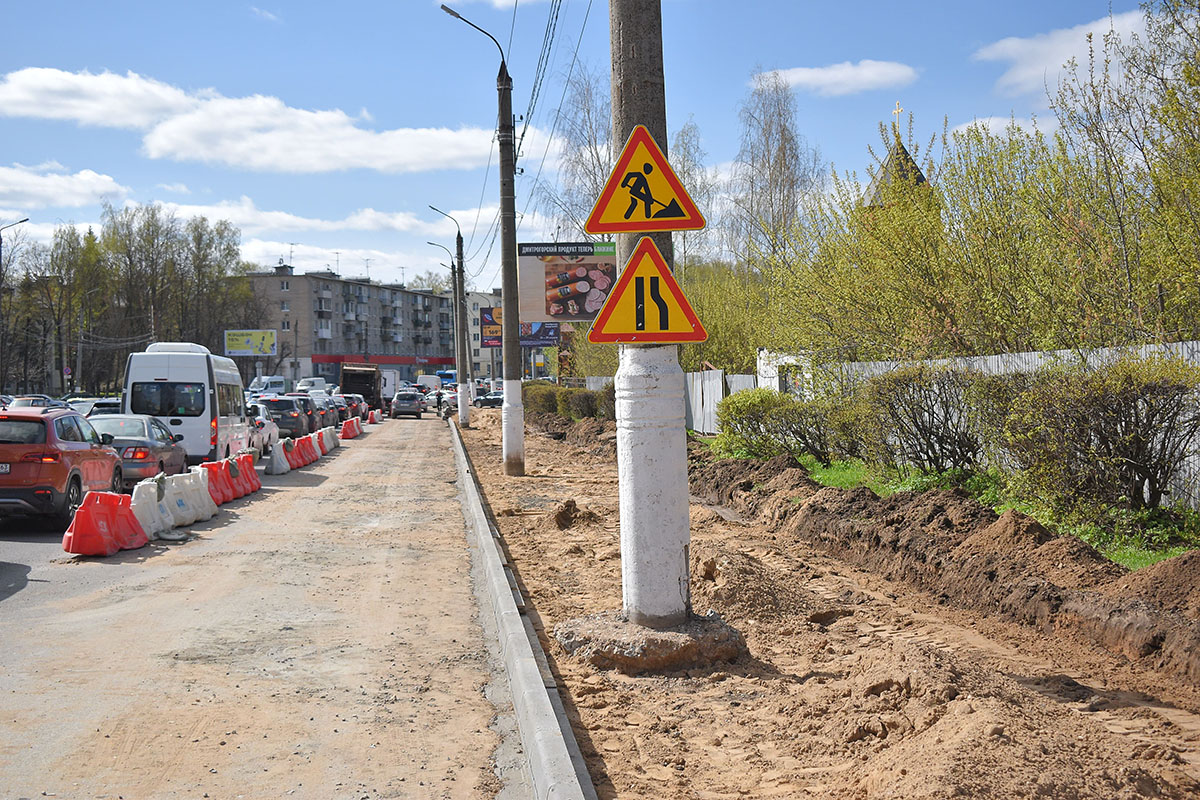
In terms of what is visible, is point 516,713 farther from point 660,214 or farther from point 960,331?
point 960,331

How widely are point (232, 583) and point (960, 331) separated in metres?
8.96

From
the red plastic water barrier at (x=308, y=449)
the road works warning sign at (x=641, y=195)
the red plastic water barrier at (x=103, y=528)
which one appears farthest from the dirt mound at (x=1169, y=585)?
the red plastic water barrier at (x=308, y=449)

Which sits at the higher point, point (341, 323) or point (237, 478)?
point (341, 323)

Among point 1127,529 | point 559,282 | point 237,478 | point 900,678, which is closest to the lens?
point 900,678

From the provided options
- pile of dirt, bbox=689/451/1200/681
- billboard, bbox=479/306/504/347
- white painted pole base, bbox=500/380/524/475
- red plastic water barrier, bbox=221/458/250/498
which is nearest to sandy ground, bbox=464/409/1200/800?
pile of dirt, bbox=689/451/1200/681

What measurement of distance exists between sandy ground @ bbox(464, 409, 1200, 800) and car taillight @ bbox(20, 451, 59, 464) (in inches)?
264

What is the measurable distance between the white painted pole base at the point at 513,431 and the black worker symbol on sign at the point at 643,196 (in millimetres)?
14790

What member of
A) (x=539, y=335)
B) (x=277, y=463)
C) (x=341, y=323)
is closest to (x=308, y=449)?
(x=277, y=463)

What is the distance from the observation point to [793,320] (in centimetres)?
1608

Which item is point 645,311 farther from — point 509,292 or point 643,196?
point 509,292

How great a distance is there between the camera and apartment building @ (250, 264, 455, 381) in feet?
404

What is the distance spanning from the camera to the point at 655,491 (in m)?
6.38

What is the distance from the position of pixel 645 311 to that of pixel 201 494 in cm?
1058

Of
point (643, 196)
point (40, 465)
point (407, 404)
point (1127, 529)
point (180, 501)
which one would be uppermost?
point (643, 196)
